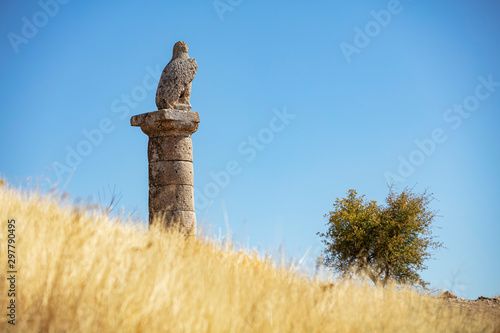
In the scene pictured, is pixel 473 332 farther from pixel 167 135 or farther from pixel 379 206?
pixel 379 206

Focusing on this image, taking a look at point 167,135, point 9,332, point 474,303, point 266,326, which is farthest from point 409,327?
point 474,303

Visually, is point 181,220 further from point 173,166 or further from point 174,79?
point 174,79

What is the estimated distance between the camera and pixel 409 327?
648cm

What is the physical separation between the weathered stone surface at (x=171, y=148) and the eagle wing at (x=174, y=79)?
2.69 feet

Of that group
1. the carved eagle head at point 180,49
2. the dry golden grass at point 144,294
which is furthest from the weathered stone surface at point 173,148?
the dry golden grass at point 144,294

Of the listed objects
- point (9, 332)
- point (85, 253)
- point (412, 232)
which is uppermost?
point (412, 232)

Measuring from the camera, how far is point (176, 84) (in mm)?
11336

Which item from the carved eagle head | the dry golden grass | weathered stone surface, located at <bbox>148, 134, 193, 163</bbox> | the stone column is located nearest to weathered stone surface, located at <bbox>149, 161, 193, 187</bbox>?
the stone column

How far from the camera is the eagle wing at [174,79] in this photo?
37.1 feet

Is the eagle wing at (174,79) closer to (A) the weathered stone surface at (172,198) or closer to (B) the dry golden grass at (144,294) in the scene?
(A) the weathered stone surface at (172,198)

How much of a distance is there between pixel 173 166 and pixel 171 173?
0.18m

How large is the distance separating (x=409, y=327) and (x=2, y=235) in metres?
5.43

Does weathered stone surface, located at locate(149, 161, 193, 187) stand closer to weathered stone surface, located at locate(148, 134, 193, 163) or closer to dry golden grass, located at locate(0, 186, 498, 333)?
weathered stone surface, located at locate(148, 134, 193, 163)

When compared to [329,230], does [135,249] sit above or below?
below
